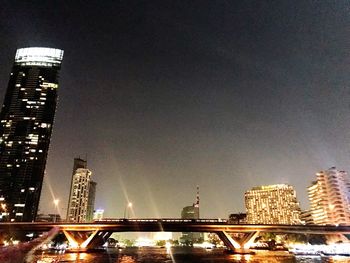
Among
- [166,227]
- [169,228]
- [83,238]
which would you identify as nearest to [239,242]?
[169,228]

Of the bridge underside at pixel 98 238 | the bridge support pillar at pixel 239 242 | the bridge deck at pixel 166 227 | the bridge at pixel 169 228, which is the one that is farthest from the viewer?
the bridge underside at pixel 98 238

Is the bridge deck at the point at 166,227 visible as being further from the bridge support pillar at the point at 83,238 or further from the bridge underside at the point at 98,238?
the bridge support pillar at the point at 83,238

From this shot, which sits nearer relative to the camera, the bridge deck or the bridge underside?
the bridge deck

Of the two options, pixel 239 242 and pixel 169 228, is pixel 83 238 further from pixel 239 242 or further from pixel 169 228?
pixel 239 242

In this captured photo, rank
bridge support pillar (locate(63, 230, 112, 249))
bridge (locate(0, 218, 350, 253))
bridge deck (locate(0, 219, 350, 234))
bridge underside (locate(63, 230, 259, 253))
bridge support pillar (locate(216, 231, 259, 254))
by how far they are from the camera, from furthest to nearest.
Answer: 1. bridge support pillar (locate(63, 230, 112, 249))
2. bridge underside (locate(63, 230, 259, 253))
3. bridge support pillar (locate(216, 231, 259, 254))
4. bridge (locate(0, 218, 350, 253))
5. bridge deck (locate(0, 219, 350, 234))

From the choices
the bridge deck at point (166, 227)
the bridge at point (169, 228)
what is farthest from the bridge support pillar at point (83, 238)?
the bridge deck at point (166, 227)

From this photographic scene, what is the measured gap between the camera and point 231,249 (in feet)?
442

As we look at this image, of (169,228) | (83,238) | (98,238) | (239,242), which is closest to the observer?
(169,228)

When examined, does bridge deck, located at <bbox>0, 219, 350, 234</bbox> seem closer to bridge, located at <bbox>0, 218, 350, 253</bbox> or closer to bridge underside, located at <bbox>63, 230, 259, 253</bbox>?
bridge, located at <bbox>0, 218, 350, 253</bbox>

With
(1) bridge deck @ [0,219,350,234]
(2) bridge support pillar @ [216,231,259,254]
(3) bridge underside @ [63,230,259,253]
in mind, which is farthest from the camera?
(3) bridge underside @ [63,230,259,253]

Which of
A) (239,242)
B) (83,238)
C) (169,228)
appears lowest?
(239,242)

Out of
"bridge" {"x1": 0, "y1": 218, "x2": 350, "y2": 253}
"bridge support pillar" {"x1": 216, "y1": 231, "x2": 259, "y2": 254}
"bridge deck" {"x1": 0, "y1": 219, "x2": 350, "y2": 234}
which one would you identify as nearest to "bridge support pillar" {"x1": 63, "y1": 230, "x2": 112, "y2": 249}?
"bridge" {"x1": 0, "y1": 218, "x2": 350, "y2": 253}

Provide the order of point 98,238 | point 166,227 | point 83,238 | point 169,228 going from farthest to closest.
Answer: point 98,238, point 83,238, point 169,228, point 166,227

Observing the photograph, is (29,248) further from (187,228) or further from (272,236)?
(272,236)
